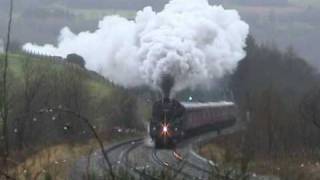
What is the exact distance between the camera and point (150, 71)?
4444 centimetres

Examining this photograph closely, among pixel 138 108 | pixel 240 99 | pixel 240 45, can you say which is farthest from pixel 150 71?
pixel 240 99

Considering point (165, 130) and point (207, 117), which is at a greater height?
point (207, 117)

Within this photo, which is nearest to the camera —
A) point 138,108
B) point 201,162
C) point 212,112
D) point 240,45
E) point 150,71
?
point 201,162

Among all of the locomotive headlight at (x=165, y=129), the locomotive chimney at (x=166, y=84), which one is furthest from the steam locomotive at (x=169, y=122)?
the locomotive chimney at (x=166, y=84)

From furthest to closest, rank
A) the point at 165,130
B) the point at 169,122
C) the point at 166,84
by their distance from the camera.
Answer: the point at 166,84, the point at 169,122, the point at 165,130

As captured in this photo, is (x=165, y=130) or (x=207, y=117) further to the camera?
(x=207, y=117)

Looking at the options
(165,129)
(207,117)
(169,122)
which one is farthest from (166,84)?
(207,117)

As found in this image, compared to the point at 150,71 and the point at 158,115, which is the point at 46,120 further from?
the point at 158,115

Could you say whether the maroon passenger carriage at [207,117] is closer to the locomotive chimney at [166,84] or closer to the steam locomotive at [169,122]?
the steam locomotive at [169,122]

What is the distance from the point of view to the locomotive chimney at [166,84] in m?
41.4

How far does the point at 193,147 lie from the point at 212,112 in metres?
11.7

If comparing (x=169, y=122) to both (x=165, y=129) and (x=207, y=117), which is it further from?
(x=207, y=117)

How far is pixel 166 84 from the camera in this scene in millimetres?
41969

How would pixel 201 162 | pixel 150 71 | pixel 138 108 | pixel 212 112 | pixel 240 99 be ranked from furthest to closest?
pixel 240 99
pixel 138 108
pixel 212 112
pixel 150 71
pixel 201 162
